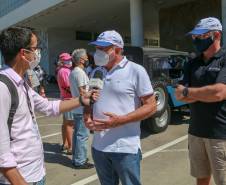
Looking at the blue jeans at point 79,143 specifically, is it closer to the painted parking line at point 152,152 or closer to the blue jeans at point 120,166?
the painted parking line at point 152,152

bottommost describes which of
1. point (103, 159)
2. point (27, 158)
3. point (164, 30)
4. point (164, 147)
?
point (164, 147)

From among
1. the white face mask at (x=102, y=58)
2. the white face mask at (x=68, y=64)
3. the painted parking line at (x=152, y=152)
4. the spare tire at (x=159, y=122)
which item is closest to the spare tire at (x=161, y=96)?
the spare tire at (x=159, y=122)

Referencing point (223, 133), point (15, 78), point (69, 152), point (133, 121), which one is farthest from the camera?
point (69, 152)

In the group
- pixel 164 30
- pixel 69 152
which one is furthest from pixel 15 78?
pixel 164 30

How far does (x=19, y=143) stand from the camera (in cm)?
247

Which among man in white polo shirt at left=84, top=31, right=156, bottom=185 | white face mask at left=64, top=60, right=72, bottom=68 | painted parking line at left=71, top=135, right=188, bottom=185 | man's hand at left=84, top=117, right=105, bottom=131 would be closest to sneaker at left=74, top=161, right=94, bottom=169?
painted parking line at left=71, top=135, right=188, bottom=185

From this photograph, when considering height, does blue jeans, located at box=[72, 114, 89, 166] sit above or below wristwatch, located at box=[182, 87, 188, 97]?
below

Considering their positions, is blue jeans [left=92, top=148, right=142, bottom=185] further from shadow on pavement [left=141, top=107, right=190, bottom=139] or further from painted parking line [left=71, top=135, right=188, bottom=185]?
shadow on pavement [left=141, top=107, right=190, bottom=139]

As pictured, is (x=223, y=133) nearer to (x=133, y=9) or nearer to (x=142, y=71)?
(x=142, y=71)

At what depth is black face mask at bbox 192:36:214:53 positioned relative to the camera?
11.8 ft

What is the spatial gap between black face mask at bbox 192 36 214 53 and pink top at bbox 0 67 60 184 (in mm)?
1704

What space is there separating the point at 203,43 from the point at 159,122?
539cm

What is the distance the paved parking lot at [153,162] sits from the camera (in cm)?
566

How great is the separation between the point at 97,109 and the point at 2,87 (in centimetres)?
115
